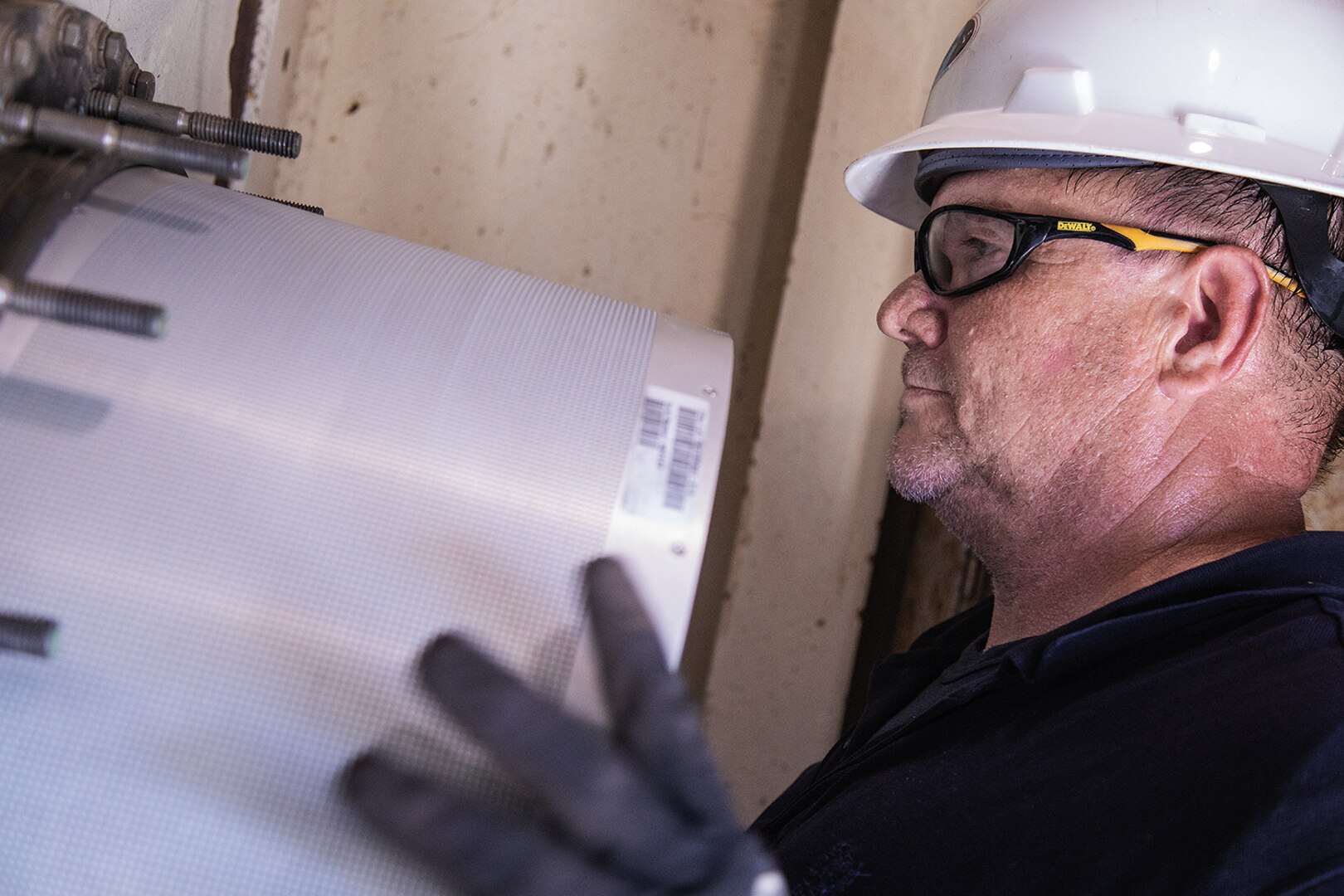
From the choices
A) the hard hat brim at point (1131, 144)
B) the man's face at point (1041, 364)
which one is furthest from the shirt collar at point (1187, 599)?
the hard hat brim at point (1131, 144)

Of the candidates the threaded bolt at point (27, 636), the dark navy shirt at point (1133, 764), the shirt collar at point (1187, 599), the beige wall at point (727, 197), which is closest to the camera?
the threaded bolt at point (27, 636)

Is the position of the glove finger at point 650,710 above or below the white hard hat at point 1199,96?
below

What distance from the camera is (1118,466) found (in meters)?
0.89

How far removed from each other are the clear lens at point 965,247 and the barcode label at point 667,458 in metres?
0.45

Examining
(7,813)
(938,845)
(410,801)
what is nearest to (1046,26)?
(938,845)

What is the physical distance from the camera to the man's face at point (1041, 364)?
882 millimetres

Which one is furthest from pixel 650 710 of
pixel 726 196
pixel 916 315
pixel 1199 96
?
pixel 726 196

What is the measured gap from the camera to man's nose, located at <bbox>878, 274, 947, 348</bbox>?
0.98m

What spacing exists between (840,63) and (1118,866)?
115 cm

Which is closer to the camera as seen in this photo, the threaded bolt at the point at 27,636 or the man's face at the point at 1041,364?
the threaded bolt at the point at 27,636

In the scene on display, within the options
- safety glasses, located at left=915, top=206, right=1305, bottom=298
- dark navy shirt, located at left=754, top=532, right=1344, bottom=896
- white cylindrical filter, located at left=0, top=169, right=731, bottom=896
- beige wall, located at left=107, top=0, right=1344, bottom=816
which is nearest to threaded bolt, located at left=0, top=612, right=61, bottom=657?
white cylindrical filter, located at left=0, top=169, right=731, bottom=896

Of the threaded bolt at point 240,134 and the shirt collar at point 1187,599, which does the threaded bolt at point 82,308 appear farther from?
the shirt collar at point 1187,599

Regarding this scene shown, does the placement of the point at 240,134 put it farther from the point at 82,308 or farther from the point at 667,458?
the point at 667,458

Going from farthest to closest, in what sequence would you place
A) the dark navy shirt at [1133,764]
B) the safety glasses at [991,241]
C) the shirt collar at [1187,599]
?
the safety glasses at [991,241], the shirt collar at [1187,599], the dark navy shirt at [1133,764]
